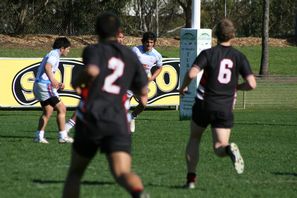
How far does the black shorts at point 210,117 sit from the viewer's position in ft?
30.7

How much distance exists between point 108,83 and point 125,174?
0.80 meters

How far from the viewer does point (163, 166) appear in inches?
451

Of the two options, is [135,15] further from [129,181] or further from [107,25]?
[129,181]

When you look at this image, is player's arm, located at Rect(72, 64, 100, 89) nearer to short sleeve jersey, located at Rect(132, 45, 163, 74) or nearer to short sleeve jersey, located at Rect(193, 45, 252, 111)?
short sleeve jersey, located at Rect(193, 45, 252, 111)

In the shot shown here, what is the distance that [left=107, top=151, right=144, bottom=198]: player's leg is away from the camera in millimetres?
6758

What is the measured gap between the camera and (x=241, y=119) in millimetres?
22203

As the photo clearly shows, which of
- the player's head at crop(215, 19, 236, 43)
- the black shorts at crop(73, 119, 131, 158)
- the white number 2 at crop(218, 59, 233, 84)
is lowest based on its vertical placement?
the black shorts at crop(73, 119, 131, 158)

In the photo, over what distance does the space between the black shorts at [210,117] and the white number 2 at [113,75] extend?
8.55ft

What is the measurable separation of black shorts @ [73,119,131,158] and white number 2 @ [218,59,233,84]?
2.62m

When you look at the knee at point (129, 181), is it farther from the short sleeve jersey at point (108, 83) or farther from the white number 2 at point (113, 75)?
the white number 2 at point (113, 75)

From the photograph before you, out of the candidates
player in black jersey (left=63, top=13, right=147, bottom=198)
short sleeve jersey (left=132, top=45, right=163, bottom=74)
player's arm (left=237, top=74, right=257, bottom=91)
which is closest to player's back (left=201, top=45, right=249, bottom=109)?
player's arm (left=237, top=74, right=257, bottom=91)

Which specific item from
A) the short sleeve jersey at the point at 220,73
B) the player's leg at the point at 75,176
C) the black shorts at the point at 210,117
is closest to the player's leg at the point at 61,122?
the black shorts at the point at 210,117

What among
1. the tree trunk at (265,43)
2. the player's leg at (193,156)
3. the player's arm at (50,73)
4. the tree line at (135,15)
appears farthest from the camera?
the tree line at (135,15)

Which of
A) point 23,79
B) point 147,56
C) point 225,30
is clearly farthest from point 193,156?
point 23,79
